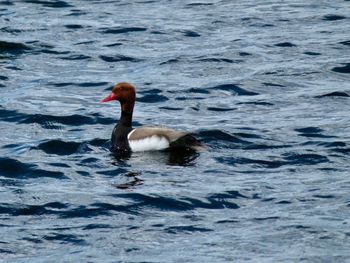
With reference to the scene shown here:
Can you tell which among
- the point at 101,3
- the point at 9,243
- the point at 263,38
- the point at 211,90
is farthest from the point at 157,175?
the point at 101,3

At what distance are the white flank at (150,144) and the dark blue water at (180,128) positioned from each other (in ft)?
0.35

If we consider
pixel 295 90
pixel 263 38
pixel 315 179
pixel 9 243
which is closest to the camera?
pixel 9 243

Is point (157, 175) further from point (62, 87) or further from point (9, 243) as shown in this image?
point (62, 87)

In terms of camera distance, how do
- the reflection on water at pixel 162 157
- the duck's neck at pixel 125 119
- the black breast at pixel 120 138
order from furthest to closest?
the duck's neck at pixel 125 119, the black breast at pixel 120 138, the reflection on water at pixel 162 157

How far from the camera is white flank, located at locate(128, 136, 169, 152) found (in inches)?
664

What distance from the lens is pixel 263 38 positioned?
23484 millimetres

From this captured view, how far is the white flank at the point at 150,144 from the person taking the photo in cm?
1686

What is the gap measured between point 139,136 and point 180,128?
1.25m

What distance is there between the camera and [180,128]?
18.2 metres

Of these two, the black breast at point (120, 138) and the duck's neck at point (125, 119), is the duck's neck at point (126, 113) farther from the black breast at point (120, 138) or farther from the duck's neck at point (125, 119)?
the black breast at point (120, 138)

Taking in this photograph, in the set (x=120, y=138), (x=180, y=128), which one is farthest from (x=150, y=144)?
(x=180, y=128)

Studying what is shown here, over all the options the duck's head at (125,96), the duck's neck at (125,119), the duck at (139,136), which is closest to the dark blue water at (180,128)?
the duck at (139,136)

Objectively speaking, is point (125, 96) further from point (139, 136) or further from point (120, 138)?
point (139, 136)

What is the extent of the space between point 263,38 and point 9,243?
11053 mm
